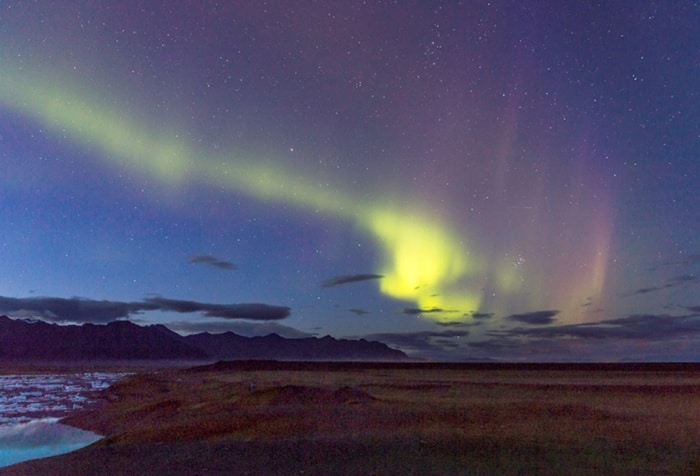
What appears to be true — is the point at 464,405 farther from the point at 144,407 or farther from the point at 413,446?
→ the point at 144,407

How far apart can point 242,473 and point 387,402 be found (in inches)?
757

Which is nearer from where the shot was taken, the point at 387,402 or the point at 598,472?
the point at 598,472

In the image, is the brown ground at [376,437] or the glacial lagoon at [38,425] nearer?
the brown ground at [376,437]

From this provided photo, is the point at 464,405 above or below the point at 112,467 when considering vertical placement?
above

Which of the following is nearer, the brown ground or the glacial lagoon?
the brown ground

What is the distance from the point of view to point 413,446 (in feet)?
67.2

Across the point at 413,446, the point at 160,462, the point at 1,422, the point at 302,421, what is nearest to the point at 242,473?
the point at 160,462

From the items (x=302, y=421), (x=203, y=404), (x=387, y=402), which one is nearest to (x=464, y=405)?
(x=387, y=402)

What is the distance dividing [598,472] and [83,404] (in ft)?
126

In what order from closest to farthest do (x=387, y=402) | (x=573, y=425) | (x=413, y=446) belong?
(x=413, y=446)
(x=573, y=425)
(x=387, y=402)

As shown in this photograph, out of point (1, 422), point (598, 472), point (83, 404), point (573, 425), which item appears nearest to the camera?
point (598, 472)

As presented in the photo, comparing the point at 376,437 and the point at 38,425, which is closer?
the point at 376,437

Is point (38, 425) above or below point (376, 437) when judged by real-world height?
below

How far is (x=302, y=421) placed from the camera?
26.8 m
